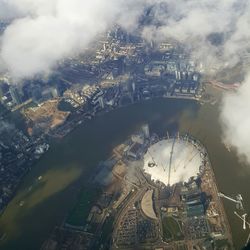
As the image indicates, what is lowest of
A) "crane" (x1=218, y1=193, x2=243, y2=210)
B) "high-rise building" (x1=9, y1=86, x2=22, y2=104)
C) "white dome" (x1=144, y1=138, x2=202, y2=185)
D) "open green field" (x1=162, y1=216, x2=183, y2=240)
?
"open green field" (x1=162, y1=216, x2=183, y2=240)

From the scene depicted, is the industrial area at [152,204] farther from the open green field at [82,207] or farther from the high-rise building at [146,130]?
the high-rise building at [146,130]

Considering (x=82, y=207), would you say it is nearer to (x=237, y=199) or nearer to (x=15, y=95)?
(x=237, y=199)

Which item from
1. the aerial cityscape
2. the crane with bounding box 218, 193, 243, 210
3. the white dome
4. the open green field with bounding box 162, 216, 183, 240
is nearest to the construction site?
the aerial cityscape

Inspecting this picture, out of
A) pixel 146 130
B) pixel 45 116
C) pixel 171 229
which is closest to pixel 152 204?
pixel 171 229

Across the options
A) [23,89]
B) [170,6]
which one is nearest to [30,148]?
[23,89]

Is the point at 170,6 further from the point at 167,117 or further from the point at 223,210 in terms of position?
the point at 223,210

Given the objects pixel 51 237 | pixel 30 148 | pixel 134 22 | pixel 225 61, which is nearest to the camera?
pixel 51 237

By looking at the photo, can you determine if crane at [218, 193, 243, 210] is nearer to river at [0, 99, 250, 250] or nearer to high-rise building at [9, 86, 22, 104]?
river at [0, 99, 250, 250]
